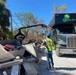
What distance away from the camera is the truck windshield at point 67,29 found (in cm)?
1839

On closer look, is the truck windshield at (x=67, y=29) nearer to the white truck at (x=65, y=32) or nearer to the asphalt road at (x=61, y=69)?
the white truck at (x=65, y=32)

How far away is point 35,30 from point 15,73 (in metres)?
51.8

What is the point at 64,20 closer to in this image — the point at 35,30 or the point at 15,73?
the point at 15,73

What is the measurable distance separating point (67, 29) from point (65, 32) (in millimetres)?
319

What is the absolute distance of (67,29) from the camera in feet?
61.0

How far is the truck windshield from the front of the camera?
18.4 m

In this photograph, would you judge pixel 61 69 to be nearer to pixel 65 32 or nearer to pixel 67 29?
pixel 65 32

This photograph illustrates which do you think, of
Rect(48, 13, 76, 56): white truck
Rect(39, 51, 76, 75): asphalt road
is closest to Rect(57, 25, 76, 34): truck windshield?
Rect(48, 13, 76, 56): white truck

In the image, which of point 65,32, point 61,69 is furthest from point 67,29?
point 61,69

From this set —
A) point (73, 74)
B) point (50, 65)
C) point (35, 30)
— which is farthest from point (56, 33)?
point (35, 30)

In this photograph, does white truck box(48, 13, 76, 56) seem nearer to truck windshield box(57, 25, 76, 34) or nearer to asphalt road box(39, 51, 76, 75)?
truck windshield box(57, 25, 76, 34)

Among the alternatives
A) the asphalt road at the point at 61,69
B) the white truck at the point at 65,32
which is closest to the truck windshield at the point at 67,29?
the white truck at the point at 65,32

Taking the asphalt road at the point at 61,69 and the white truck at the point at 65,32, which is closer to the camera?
the asphalt road at the point at 61,69

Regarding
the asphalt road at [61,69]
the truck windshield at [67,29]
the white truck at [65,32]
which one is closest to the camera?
the asphalt road at [61,69]
